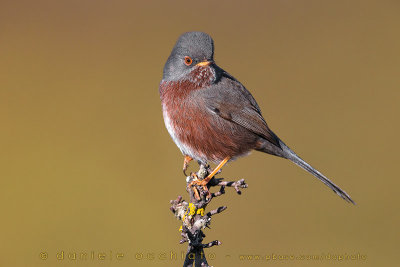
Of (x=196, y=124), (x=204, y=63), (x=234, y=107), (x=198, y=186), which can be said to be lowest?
(x=198, y=186)

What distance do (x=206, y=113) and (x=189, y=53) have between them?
0.53 meters

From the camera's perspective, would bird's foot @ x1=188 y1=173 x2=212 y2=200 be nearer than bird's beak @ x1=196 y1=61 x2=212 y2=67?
Yes

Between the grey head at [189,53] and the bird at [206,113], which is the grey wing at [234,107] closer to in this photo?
the bird at [206,113]

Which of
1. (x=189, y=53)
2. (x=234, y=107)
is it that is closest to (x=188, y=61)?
(x=189, y=53)

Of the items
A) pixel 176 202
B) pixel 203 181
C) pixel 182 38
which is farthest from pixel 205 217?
pixel 182 38

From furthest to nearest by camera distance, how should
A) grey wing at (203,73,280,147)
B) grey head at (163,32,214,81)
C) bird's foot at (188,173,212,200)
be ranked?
1. grey wing at (203,73,280,147)
2. grey head at (163,32,214,81)
3. bird's foot at (188,173,212,200)

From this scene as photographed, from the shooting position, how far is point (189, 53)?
3.62m

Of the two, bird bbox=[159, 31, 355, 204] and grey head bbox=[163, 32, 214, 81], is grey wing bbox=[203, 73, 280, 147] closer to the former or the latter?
bird bbox=[159, 31, 355, 204]

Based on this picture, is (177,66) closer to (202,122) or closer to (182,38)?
(182,38)

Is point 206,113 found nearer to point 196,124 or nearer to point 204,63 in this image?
point 196,124

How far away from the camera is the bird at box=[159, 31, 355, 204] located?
3631 millimetres

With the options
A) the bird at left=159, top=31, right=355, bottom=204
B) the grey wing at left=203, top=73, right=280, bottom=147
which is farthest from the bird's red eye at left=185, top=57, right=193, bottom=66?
the grey wing at left=203, top=73, right=280, bottom=147

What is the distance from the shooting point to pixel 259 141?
386 centimetres

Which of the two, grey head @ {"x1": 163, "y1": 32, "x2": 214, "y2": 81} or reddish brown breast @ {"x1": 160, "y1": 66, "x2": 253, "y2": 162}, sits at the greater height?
grey head @ {"x1": 163, "y1": 32, "x2": 214, "y2": 81}
